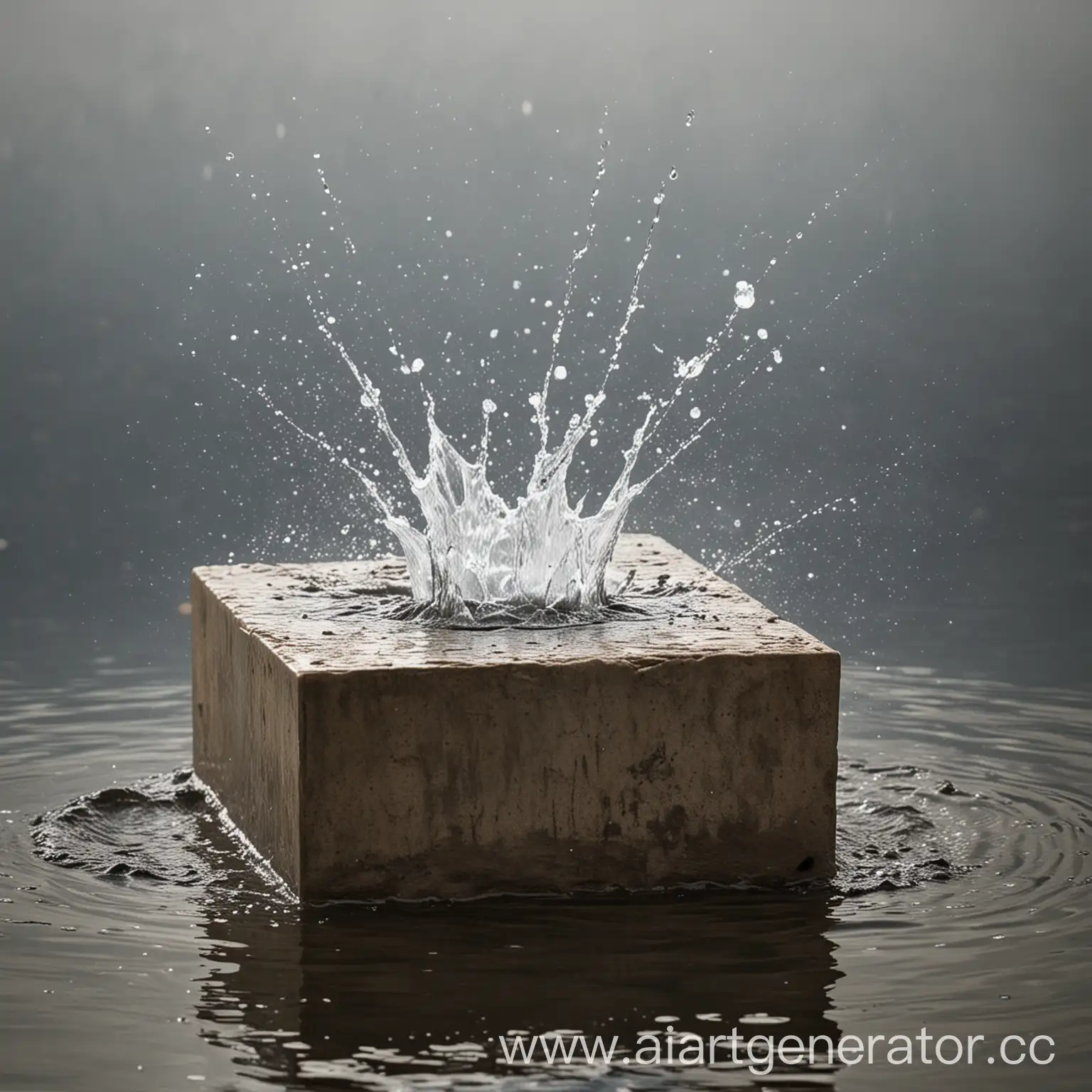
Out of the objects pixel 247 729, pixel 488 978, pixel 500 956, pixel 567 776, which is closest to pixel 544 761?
pixel 567 776

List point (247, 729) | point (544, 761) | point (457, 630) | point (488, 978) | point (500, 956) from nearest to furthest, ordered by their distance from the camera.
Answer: point (488, 978), point (500, 956), point (544, 761), point (457, 630), point (247, 729)

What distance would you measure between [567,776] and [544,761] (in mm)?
61

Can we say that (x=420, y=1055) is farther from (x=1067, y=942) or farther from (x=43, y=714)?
(x=43, y=714)

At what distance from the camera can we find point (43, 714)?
6621 mm

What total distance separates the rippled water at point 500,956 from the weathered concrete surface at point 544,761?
97mm

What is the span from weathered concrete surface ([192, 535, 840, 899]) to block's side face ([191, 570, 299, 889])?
0.7 inches

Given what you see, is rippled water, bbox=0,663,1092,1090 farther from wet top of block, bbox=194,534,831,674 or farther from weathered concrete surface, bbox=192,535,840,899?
wet top of block, bbox=194,534,831,674

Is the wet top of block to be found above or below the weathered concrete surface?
above

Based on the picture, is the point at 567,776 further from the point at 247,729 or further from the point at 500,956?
the point at 247,729

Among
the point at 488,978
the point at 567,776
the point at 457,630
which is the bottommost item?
the point at 488,978

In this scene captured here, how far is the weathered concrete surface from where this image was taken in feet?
15.8

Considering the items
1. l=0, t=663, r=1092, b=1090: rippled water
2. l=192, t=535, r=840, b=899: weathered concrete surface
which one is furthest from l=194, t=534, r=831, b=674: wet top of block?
l=0, t=663, r=1092, b=1090: rippled water

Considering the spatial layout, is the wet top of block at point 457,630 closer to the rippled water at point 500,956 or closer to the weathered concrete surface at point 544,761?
the weathered concrete surface at point 544,761

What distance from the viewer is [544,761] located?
4.88 meters
